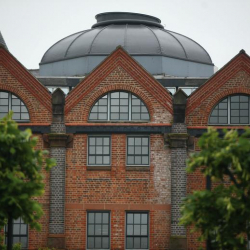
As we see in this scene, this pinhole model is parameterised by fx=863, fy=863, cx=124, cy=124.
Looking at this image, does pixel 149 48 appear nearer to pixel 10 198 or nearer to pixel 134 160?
pixel 134 160

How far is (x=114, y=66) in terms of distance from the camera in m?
40.7

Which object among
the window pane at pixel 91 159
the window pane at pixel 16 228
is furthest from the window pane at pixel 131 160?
the window pane at pixel 16 228

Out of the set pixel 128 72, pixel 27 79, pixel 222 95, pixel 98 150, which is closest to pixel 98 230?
pixel 98 150

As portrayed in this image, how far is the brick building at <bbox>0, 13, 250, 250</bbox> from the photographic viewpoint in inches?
1570

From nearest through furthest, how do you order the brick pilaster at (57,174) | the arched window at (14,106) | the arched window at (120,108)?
the brick pilaster at (57,174) < the arched window at (120,108) < the arched window at (14,106)

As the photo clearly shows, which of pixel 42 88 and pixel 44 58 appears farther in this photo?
pixel 44 58

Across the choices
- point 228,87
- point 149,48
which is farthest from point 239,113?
point 149,48

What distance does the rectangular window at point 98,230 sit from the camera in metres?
39.9

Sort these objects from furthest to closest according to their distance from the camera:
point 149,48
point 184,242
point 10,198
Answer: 1. point 149,48
2. point 184,242
3. point 10,198

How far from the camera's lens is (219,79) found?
133 ft

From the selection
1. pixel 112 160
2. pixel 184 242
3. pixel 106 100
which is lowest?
pixel 184 242

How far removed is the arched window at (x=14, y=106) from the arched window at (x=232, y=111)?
8.77 meters

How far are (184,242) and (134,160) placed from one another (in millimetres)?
4447

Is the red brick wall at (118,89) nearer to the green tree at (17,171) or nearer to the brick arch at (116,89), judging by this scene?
the brick arch at (116,89)
